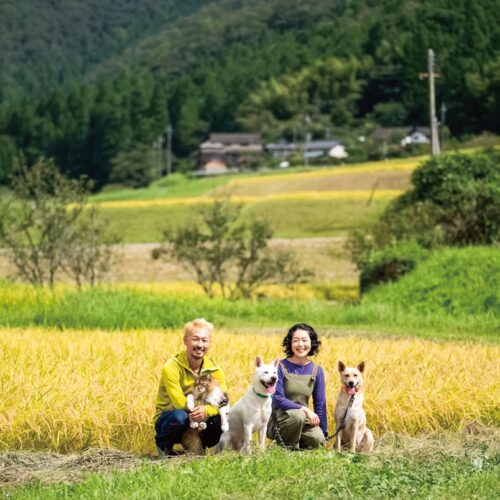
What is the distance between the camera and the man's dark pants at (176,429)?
352 inches

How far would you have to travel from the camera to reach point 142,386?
1077 cm

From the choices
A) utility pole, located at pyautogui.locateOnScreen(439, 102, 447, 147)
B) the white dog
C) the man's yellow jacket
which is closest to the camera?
the white dog

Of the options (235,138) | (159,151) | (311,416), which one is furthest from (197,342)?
(235,138)

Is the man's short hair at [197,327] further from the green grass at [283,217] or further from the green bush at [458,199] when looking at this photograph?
the green grass at [283,217]

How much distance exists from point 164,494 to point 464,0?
123 m

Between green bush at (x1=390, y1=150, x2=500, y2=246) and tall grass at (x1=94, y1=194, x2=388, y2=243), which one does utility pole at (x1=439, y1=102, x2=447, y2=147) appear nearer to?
tall grass at (x1=94, y1=194, x2=388, y2=243)

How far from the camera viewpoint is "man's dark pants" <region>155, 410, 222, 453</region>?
8.93 metres

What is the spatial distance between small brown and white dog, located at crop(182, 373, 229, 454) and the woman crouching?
0.47 metres

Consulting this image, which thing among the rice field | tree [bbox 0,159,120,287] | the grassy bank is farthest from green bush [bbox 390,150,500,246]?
the grassy bank

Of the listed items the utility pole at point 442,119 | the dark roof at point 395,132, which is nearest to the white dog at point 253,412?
the utility pole at point 442,119

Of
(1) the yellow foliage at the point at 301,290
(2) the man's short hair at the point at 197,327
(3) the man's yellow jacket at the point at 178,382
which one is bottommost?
(1) the yellow foliage at the point at 301,290

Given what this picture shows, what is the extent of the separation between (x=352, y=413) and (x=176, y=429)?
1.33 metres

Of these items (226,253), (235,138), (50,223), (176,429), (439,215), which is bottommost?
(176,429)

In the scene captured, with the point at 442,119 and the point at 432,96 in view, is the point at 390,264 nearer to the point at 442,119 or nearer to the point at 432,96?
the point at 432,96
